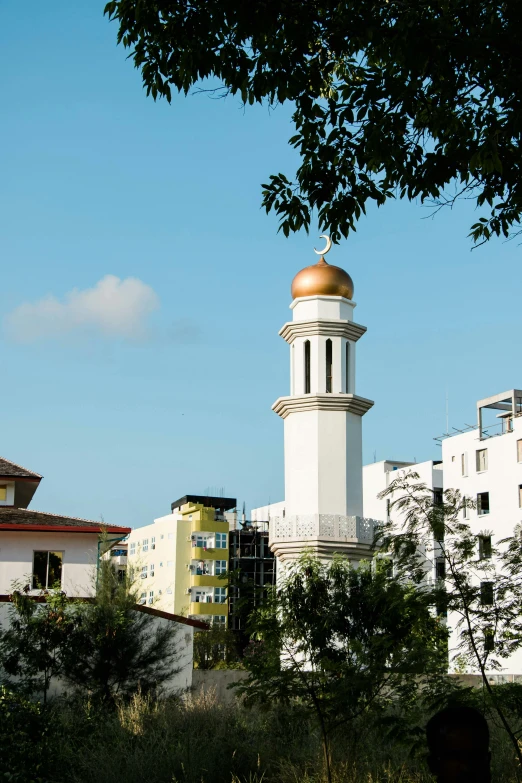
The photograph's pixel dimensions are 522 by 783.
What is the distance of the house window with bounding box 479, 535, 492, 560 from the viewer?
14.3 metres

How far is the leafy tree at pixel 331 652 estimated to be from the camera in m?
15.1

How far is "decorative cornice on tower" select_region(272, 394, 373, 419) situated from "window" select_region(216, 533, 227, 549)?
5156cm

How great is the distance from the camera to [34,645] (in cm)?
2580

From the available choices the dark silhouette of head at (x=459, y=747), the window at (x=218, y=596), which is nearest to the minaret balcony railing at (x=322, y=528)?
the dark silhouette of head at (x=459, y=747)

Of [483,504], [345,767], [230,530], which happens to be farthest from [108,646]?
[230,530]

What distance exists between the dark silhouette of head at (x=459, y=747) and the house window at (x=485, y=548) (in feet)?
33.7

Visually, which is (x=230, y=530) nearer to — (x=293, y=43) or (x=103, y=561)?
(x=103, y=561)

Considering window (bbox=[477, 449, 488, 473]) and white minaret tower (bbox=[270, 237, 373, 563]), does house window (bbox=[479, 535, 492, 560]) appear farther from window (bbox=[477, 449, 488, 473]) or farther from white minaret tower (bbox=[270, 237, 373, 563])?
window (bbox=[477, 449, 488, 473])

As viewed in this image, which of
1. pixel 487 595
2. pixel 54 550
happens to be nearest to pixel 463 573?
pixel 487 595

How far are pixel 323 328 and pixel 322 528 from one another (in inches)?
269

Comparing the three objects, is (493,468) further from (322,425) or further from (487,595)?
(487,595)

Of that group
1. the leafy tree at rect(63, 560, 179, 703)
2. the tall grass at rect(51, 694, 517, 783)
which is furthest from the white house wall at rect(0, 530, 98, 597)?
the tall grass at rect(51, 694, 517, 783)

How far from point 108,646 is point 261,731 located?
10.3m

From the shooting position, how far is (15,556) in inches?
1387
